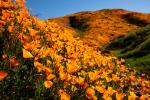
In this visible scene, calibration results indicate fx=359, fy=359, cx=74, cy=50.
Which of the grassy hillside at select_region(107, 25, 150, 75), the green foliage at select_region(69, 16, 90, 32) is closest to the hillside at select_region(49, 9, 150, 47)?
the green foliage at select_region(69, 16, 90, 32)

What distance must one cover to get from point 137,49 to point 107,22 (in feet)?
103

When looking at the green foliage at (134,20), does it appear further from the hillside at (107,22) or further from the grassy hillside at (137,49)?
the grassy hillside at (137,49)

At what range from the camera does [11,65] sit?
587 centimetres

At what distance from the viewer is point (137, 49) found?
3519cm

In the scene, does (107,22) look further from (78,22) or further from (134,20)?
(78,22)

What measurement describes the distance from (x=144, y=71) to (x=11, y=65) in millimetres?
21430

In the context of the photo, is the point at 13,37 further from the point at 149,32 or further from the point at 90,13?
the point at 90,13

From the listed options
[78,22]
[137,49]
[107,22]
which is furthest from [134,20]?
[137,49]

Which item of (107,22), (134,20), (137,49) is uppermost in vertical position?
(134,20)

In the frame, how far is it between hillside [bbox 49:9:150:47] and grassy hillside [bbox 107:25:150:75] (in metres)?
8.29

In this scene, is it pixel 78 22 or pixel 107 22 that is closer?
pixel 107 22

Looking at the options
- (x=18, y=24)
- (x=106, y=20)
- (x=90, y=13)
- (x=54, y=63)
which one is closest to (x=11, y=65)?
(x=54, y=63)

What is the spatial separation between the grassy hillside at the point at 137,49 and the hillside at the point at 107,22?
829 cm

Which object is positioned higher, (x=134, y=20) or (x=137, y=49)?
(x=134, y=20)
